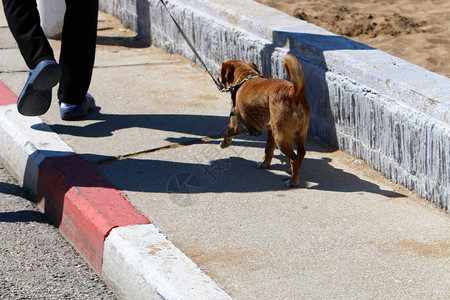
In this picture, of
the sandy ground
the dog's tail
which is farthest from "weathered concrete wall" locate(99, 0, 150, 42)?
the dog's tail

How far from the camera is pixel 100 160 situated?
4.20 meters

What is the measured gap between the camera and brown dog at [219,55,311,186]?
12.1ft

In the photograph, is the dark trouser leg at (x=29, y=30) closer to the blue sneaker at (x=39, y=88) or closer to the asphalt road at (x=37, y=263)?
the blue sneaker at (x=39, y=88)

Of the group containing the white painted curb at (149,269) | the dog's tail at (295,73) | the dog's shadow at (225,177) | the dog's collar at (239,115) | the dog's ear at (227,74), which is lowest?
the white painted curb at (149,269)

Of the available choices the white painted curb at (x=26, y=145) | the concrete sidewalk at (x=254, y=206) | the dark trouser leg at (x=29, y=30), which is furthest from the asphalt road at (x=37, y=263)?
the dark trouser leg at (x=29, y=30)

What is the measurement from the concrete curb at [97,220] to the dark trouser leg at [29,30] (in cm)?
56

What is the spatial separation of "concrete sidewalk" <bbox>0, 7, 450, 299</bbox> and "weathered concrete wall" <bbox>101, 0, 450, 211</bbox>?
5.6 inches

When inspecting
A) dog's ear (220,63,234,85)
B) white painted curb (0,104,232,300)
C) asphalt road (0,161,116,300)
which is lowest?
asphalt road (0,161,116,300)

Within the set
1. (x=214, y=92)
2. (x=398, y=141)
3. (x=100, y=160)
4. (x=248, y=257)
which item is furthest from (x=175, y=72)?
(x=248, y=257)

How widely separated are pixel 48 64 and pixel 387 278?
244cm

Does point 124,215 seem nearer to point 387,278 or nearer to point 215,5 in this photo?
point 387,278

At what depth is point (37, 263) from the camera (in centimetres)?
328

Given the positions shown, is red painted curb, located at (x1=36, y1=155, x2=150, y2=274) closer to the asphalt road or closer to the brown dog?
the asphalt road

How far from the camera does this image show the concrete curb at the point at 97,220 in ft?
9.30
